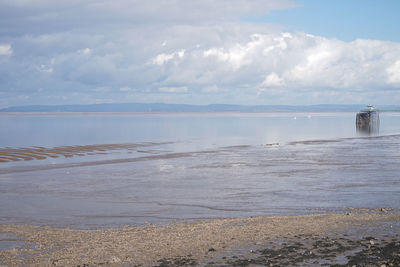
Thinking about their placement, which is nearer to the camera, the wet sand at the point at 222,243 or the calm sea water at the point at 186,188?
the wet sand at the point at 222,243

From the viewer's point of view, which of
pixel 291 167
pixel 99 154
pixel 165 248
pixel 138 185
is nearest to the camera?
pixel 165 248

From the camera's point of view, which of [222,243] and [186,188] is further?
[186,188]

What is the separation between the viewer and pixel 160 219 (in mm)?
13914

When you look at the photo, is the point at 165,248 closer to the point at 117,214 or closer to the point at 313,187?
the point at 117,214

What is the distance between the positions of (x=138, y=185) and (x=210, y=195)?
4.30 meters

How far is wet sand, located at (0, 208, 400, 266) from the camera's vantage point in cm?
914

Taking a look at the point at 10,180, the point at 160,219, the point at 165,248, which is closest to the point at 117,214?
the point at 160,219

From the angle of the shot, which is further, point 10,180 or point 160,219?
point 10,180

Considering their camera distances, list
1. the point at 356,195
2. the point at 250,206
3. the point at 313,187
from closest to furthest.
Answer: the point at 250,206
the point at 356,195
the point at 313,187

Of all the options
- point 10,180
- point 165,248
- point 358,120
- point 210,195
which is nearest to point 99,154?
point 10,180

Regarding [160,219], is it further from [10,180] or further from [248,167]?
[248,167]

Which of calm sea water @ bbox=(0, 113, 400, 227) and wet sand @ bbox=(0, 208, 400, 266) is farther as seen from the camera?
calm sea water @ bbox=(0, 113, 400, 227)

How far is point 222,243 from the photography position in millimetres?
10391

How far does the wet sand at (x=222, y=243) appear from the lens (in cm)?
914
